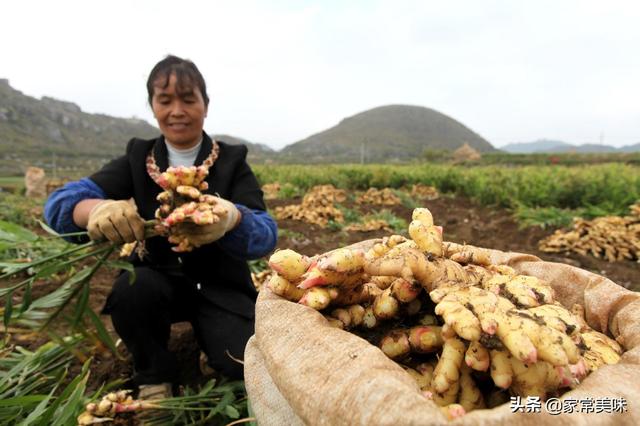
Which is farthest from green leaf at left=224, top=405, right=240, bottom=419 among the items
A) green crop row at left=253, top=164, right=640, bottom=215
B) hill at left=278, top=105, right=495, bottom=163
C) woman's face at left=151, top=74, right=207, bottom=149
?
hill at left=278, top=105, right=495, bottom=163

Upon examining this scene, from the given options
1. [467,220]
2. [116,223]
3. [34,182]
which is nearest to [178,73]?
[116,223]

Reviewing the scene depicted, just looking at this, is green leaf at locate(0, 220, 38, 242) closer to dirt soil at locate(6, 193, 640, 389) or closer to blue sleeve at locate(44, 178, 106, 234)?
blue sleeve at locate(44, 178, 106, 234)

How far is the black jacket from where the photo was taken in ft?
6.41

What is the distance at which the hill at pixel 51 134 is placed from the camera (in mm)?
32531

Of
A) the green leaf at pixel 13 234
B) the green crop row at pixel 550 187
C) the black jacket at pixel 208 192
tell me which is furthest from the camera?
the green crop row at pixel 550 187

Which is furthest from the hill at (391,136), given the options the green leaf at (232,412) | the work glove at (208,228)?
the green leaf at (232,412)

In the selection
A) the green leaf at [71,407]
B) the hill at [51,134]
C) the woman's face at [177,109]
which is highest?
the hill at [51,134]

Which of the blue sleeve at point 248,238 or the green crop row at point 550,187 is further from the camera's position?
the green crop row at point 550,187

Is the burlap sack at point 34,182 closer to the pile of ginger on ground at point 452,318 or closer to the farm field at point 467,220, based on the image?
the farm field at point 467,220

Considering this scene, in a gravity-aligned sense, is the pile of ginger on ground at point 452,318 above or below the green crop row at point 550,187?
above

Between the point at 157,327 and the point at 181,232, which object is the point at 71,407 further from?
the point at 181,232

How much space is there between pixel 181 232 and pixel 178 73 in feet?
2.57

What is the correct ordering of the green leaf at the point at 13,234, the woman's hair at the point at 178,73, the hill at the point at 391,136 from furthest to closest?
the hill at the point at 391,136
the woman's hair at the point at 178,73
the green leaf at the point at 13,234

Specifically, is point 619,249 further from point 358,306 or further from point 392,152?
point 392,152
